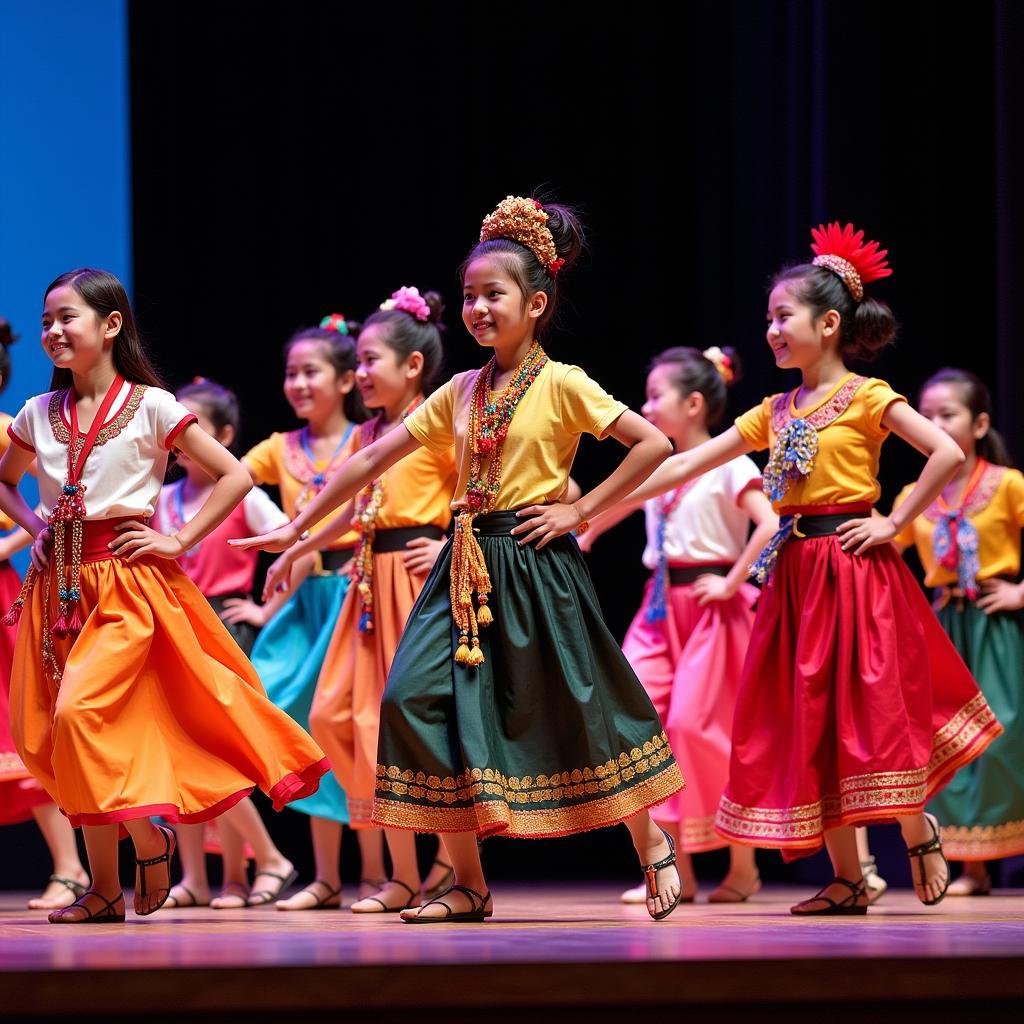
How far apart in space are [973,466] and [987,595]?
1.39ft

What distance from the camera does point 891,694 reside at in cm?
402

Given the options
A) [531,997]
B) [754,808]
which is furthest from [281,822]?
[531,997]

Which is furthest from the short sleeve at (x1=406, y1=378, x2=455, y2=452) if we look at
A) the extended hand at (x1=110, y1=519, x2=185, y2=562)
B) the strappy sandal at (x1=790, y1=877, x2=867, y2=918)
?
the strappy sandal at (x1=790, y1=877, x2=867, y2=918)

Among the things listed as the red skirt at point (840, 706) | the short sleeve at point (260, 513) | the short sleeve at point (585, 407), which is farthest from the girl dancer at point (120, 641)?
the short sleeve at point (260, 513)

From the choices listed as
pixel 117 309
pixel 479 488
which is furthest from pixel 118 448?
pixel 479 488

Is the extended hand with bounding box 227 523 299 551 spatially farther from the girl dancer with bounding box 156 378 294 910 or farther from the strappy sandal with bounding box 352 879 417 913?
the girl dancer with bounding box 156 378 294 910

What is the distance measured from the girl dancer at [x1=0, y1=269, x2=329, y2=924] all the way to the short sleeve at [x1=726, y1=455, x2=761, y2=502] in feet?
5.78

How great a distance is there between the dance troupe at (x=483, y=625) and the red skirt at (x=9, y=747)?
0.01 meters

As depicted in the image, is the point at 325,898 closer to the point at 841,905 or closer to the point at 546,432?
the point at 841,905

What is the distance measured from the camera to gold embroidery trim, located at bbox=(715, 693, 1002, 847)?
13.0 ft

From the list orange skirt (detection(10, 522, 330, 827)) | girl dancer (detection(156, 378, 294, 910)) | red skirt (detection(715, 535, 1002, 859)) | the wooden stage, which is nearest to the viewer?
the wooden stage

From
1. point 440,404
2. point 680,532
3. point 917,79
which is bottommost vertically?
point 680,532

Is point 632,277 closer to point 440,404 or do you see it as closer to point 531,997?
point 440,404

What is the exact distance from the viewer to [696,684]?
4988 millimetres
